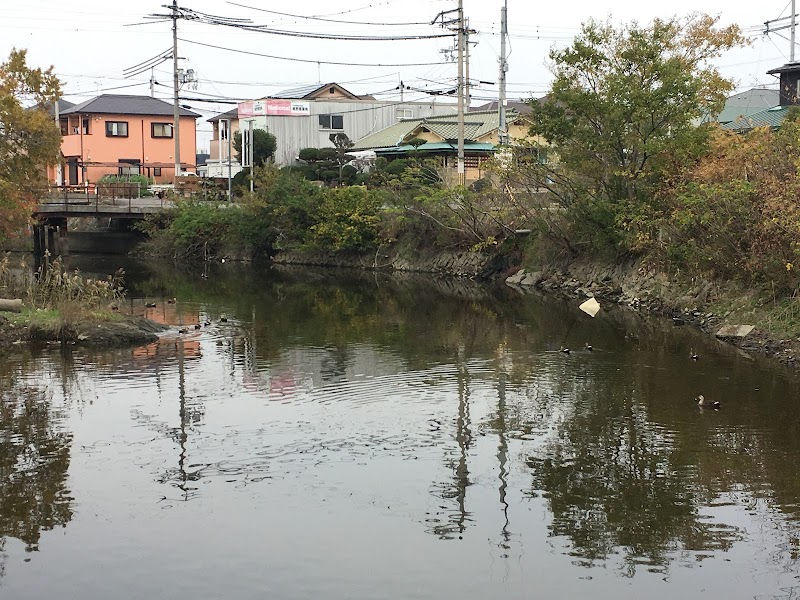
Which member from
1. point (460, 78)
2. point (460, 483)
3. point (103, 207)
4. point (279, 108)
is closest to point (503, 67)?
point (460, 78)

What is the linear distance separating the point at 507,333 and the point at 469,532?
1508 cm

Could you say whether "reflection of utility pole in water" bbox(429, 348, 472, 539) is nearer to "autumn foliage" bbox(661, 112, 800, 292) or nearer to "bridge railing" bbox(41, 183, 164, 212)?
"autumn foliage" bbox(661, 112, 800, 292)

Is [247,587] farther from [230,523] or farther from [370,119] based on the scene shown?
[370,119]

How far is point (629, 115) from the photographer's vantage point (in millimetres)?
31047

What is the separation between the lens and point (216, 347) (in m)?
23.5

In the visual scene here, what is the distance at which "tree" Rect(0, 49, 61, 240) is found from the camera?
27.4 metres

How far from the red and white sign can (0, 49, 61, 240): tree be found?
119ft

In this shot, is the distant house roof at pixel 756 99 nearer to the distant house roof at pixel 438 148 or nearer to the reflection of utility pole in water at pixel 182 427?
the distant house roof at pixel 438 148

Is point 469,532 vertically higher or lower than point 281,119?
lower

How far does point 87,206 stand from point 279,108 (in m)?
17.3

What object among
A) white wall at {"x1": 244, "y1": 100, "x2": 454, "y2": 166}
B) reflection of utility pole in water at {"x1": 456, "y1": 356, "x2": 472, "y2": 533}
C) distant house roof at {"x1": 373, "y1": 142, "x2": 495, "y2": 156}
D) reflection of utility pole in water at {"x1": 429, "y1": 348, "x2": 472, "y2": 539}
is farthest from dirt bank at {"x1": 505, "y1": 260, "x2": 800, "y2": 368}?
white wall at {"x1": 244, "y1": 100, "x2": 454, "y2": 166}

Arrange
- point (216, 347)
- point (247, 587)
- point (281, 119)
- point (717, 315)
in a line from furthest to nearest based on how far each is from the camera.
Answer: point (281, 119), point (717, 315), point (216, 347), point (247, 587)

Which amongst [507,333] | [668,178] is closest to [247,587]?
[507,333]

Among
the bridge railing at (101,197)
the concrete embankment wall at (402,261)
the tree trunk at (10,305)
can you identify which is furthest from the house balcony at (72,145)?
the tree trunk at (10,305)
